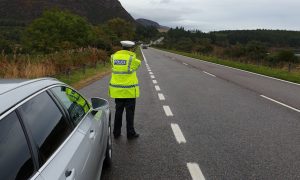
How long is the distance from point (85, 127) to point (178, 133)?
3634mm

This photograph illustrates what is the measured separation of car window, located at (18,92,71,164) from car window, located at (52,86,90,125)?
0.31 m

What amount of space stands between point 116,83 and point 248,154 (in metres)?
2.48

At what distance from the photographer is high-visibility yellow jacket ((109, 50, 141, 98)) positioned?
6660 millimetres

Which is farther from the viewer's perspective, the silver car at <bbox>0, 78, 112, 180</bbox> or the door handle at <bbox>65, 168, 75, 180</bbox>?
the door handle at <bbox>65, 168, 75, 180</bbox>

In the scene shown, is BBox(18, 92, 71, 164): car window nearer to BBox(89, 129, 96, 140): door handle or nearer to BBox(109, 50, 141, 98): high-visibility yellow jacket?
BBox(89, 129, 96, 140): door handle

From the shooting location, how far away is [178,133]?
23.8 feet

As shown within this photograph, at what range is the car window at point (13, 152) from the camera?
6.93ft

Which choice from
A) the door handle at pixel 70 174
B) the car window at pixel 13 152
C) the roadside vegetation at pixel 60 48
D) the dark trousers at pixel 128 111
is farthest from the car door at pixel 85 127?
the roadside vegetation at pixel 60 48

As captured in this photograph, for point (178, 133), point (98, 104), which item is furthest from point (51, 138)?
point (178, 133)

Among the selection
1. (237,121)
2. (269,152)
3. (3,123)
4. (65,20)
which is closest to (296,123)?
(237,121)

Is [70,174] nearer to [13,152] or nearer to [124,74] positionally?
[13,152]

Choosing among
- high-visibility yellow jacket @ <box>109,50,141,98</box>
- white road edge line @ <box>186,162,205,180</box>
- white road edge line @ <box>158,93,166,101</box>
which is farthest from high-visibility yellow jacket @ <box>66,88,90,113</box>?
white road edge line @ <box>158,93,166,101</box>

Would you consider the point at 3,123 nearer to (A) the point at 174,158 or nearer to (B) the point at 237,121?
(A) the point at 174,158

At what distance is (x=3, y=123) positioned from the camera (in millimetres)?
2191
